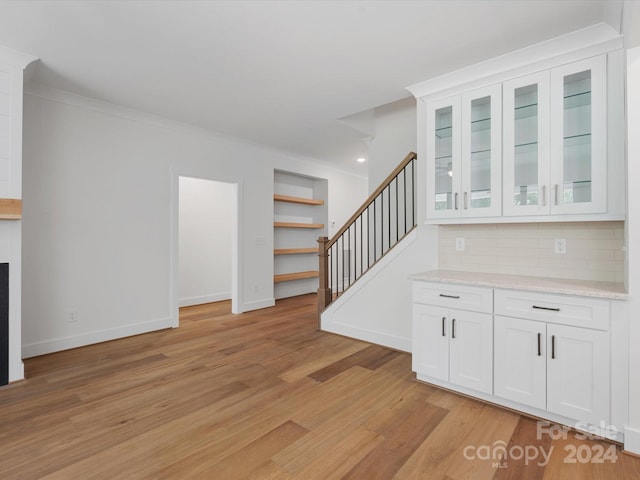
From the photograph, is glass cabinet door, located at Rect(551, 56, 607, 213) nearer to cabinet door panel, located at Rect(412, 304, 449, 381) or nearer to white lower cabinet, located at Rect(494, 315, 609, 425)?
white lower cabinet, located at Rect(494, 315, 609, 425)

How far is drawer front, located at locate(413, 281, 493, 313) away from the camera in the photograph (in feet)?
7.94

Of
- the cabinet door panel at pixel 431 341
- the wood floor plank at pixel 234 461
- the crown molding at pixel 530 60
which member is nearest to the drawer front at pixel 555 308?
the cabinet door panel at pixel 431 341

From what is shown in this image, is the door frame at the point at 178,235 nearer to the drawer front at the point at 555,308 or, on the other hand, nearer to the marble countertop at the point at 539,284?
the marble countertop at the point at 539,284

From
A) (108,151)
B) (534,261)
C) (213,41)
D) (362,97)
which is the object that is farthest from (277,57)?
(534,261)

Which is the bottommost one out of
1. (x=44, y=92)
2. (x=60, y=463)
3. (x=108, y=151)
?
(x=60, y=463)

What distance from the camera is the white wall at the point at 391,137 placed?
4383mm

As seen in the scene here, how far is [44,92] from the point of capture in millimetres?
3348

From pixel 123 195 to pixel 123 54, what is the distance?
5.69ft

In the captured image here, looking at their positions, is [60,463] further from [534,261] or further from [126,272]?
[534,261]

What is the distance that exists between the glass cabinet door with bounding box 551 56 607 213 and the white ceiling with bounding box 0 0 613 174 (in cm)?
33

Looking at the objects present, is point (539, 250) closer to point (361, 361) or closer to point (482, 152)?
point (482, 152)

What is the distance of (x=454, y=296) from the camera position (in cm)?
256

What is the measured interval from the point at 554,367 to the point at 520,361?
7.6 inches

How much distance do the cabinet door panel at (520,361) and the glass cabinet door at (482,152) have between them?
0.92 m
